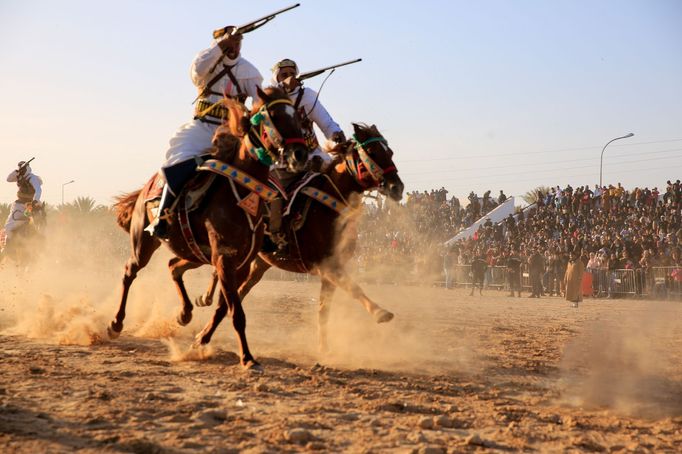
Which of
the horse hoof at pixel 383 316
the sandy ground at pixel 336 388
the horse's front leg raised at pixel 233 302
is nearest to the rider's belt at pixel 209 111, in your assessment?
the horse's front leg raised at pixel 233 302

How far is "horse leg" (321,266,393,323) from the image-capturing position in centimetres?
865

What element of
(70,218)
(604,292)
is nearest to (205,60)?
(604,292)

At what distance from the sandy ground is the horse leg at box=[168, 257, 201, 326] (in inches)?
17.1

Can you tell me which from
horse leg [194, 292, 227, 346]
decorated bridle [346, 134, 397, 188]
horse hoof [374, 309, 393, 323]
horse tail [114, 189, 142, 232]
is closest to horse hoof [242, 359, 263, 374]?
horse leg [194, 292, 227, 346]

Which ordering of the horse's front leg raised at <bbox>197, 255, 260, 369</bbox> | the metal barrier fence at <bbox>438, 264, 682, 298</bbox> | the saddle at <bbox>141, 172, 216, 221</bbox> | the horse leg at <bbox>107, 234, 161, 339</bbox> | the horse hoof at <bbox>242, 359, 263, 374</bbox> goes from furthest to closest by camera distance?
the metal barrier fence at <bbox>438, 264, 682, 298</bbox>
the horse leg at <bbox>107, 234, 161, 339</bbox>
the saddle at <bbox>141, 172, 216, 221</bbox>
the horse's front leg raised at <bbox>197, 255, 260, 369</bbox>
the horse hoof at <bbox>242, 359, 263, 374</bbox>

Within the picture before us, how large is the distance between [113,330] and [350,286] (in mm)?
3148

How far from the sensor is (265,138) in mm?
8305

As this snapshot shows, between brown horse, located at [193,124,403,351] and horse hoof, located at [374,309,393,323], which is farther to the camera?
brown horse, located at [193,124,403,351]

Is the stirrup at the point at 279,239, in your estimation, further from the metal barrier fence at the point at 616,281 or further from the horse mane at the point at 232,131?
the metal barrier fence at the point at 616,281

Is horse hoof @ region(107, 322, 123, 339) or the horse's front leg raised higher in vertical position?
the horse's front leg raised

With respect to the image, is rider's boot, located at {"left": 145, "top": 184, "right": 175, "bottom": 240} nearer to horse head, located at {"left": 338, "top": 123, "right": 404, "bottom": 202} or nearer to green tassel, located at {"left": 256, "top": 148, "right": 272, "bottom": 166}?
green tassel, located at {"left": 256, "top": 148, "right": 272, "bottom": 166}

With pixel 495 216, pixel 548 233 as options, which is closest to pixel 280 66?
pixel 548 233

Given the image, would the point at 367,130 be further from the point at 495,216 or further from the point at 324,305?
the point at 495,216

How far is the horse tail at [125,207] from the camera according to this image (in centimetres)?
1066
